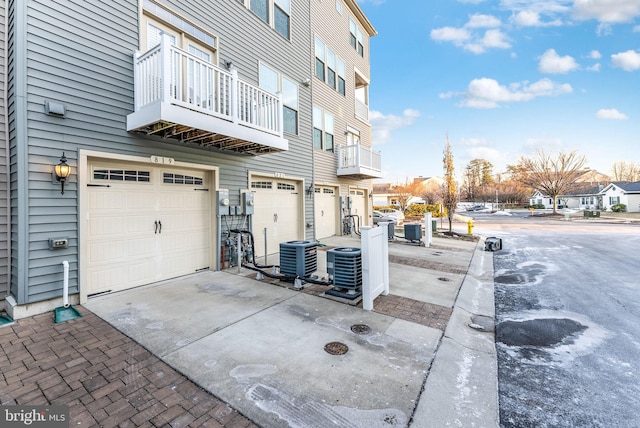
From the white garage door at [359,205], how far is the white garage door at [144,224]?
823 centimetres

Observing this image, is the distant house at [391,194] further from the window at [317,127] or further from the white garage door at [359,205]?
the window at [317,127]

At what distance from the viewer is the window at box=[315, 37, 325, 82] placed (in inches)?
412

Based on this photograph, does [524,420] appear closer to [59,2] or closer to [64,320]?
[64,320]

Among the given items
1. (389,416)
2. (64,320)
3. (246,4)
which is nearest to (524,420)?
(389,416)

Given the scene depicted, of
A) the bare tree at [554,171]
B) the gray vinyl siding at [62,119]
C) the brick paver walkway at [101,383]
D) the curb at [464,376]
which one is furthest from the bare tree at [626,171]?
the brick paver walkway at [101,383]

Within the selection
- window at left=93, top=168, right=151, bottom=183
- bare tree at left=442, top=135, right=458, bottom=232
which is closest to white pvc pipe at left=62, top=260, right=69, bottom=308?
window at left=93, top=168, right=151, bottom=183

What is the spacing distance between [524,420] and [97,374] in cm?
362

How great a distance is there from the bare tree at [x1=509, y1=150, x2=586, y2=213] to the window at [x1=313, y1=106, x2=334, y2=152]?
108 ft

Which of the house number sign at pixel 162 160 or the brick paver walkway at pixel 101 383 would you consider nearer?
the brick paver walkway at pixel 101 383

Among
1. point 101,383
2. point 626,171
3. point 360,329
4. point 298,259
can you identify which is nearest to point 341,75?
point 298,259

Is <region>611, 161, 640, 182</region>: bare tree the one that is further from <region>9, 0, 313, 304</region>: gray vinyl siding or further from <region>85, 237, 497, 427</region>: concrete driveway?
<region>9, 0, 313, 304</region>: gray vinyl siding

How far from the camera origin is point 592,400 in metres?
2.28

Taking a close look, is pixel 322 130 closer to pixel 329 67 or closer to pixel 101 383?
pixel 329 67

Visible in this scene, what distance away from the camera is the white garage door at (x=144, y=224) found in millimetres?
4504
